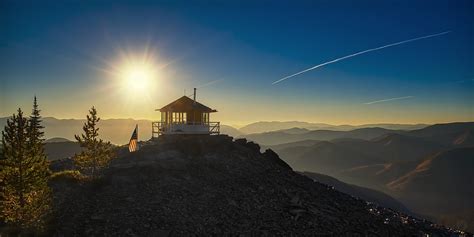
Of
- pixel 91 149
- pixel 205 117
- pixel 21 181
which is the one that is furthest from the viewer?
pixel 205 117

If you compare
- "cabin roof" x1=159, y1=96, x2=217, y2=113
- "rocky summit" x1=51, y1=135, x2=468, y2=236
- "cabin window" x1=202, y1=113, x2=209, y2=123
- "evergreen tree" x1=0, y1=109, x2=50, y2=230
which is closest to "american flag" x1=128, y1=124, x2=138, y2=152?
"rocky summit" x1=51, y1=135, x2=468, y2=236

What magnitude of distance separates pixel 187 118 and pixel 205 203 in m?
19.2

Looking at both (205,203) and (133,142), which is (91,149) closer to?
(133,142)

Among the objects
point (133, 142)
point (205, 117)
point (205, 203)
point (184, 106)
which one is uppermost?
point (184, 106)

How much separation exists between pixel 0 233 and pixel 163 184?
11933mm

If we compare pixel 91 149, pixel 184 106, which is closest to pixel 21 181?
pixel 91 149

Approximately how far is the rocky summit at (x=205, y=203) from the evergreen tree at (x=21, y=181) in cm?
173

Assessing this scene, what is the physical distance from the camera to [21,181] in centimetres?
2080

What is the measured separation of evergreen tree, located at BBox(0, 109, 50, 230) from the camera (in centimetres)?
2022

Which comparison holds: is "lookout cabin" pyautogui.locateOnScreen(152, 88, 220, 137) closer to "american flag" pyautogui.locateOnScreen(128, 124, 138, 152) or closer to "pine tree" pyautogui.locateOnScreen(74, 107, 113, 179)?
"american flag" pyautogui.locateOnScreen(128, 124, 138, 152)

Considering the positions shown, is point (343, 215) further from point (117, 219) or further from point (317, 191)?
point (117, 219)

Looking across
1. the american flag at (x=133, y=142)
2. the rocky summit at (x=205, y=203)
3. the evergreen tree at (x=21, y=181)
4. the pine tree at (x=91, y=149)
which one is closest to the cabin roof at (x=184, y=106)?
the rocky summit at (x=205, y=203)

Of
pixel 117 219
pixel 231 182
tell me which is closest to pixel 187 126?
pixel 231 182

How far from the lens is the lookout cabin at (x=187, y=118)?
141 ft
